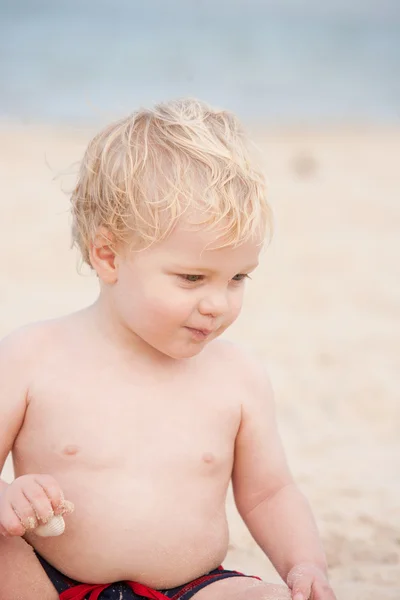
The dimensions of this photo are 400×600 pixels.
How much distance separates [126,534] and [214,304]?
22.7 inches

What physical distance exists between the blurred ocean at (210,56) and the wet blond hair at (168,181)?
15.9 m

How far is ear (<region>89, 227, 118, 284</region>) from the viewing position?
2215 mm

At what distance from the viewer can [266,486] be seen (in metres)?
2.41

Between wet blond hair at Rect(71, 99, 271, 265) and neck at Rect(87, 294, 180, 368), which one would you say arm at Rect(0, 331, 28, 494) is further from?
wet blond hair at Rect(71, 99, 271, 265)

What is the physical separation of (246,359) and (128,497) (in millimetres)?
523

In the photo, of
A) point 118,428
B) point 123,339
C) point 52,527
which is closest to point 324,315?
point 123,339

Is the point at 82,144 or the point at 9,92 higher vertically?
the point at 82,144

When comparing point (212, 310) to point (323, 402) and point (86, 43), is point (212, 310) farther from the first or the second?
point (86, 43)

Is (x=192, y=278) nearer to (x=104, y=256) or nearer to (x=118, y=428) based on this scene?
(x=104, y=256)

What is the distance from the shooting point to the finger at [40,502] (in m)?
1.87

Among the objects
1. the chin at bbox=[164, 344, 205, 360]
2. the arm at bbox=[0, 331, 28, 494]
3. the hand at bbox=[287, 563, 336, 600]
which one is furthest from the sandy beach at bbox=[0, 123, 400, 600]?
the chin at bbox=[164, 344, 205, 360]

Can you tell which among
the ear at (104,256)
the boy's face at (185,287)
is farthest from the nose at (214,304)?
the ear at (104,256)

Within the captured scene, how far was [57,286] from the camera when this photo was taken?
6762 mm

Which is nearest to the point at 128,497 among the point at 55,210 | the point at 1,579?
the point at 1,579
